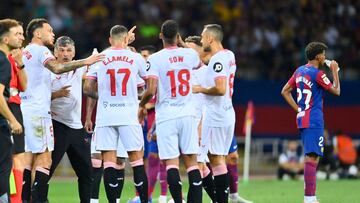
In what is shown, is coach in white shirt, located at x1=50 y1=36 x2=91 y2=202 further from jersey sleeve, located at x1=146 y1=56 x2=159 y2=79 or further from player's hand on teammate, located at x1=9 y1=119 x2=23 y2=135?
player's hand on teammate, located at x1=9 y1=119 x2=23 y2=135

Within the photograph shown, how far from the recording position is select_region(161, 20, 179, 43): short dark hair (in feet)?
47.1

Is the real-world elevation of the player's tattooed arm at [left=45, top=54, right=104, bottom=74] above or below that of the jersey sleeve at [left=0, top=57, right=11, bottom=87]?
above

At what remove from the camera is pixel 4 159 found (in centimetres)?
1274

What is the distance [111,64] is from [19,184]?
2.24 m

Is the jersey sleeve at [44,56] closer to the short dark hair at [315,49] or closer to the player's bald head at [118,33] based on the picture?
the player's bald head at [118,33]

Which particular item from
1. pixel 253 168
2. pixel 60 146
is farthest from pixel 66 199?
pixel 253 168

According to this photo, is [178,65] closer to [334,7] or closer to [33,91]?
[33,91]

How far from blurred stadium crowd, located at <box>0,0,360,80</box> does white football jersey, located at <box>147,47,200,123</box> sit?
1402cm

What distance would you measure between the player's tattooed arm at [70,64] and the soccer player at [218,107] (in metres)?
1.62

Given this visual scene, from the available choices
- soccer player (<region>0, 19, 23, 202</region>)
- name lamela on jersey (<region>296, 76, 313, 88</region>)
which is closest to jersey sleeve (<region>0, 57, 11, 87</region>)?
soccer player (<region>0, 19, 23, 202</region>)

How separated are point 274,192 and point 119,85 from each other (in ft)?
23.4

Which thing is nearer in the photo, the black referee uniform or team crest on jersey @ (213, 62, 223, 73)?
the black referee uniform

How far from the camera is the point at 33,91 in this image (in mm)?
15141

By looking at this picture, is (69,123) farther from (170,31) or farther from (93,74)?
(170,31)
